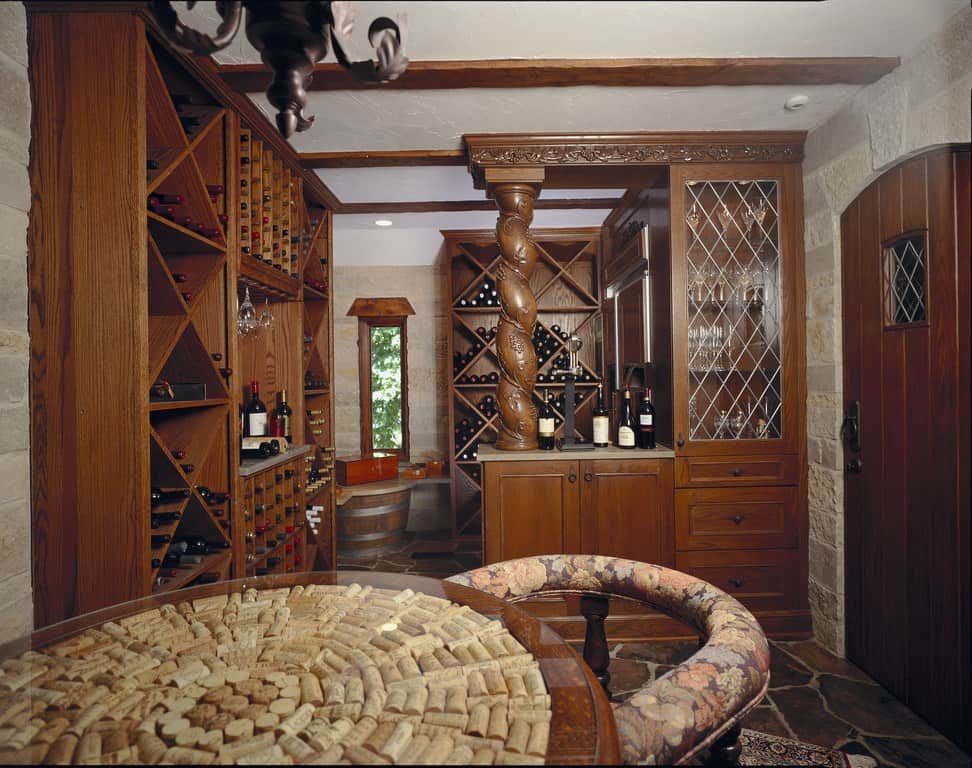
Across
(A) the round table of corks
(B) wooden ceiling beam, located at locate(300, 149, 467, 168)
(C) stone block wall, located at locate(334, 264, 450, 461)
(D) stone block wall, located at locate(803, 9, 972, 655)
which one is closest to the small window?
(C) stone block wall, located at locate(334, 264, 450, 461)

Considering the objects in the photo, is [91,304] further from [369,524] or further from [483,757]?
[369,524]

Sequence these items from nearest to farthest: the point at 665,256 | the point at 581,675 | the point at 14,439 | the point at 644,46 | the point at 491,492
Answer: the point at 581,675 < the point at 14,439 < the point at 644,46 < the point at 491,492 < the point at 665,256

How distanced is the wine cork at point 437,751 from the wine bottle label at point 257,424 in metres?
2.30

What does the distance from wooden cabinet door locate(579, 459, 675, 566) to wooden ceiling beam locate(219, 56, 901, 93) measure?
5.25ft

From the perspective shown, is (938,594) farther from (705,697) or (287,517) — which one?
(287,517)

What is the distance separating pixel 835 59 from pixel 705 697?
6.68ft

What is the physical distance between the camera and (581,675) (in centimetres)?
79

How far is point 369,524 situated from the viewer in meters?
4.12

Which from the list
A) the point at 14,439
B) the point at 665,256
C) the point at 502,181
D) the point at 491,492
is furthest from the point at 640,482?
the point at 14,439

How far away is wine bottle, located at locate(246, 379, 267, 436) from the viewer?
2.70 m

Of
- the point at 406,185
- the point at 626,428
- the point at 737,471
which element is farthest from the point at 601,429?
the point at 406,185

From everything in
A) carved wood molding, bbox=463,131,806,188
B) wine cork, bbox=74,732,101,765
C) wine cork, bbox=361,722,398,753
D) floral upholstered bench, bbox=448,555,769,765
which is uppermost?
carved wood molding, bbox=463,131,806,188

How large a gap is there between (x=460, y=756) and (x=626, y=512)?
225 cm

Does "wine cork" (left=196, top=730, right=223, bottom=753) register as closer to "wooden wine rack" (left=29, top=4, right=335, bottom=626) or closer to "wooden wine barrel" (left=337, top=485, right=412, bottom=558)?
"wooden wine rack" (left=29, top=4, right=335, bottom=626)
